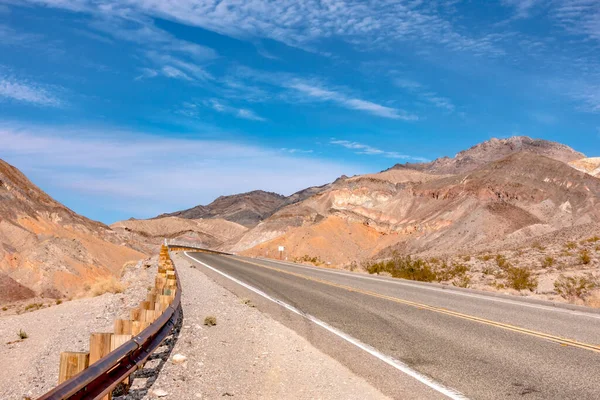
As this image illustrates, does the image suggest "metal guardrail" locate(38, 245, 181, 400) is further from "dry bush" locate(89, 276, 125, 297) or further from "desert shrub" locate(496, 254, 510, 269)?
"desert shrub" locate(496, 254, 510, 269)

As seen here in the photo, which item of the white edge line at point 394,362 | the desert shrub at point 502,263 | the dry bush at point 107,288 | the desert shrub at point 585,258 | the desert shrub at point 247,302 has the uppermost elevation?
the desert shrub at point 585,258

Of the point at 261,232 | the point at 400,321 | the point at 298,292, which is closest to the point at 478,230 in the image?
the point at 298,292

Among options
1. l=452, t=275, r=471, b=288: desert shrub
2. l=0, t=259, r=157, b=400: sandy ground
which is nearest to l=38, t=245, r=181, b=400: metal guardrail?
l=0, t=259, r=157, b=400: sandy ground

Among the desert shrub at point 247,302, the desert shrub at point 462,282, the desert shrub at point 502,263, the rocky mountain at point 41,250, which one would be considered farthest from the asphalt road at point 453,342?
the rocky mountain at point 41,250

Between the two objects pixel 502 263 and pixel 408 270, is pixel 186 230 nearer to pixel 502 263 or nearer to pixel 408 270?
pixel 408 270

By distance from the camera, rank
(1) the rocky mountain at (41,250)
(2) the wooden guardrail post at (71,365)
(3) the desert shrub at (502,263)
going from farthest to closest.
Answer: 1. (1) the rocky mountain at (41,250)
2. (3) the desert shrub at (502,263)
3. (2) the wooden guardrail post at (71,365)

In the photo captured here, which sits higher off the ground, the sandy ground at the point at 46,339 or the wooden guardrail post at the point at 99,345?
the wooden guardrail post at the point at 99,345

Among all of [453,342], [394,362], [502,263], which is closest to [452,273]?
[502,263]

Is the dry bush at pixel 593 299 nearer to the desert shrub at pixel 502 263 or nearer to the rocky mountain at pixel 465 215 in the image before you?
the desert shrub at pixel 502 263

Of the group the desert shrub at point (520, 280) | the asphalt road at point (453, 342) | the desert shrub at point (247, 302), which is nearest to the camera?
the asphalt road at point (453, 342)

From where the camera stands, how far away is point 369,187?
116 meters

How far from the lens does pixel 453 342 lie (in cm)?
812

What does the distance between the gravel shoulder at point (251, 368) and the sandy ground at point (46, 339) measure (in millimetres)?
2603

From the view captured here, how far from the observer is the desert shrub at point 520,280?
20.0 metres
